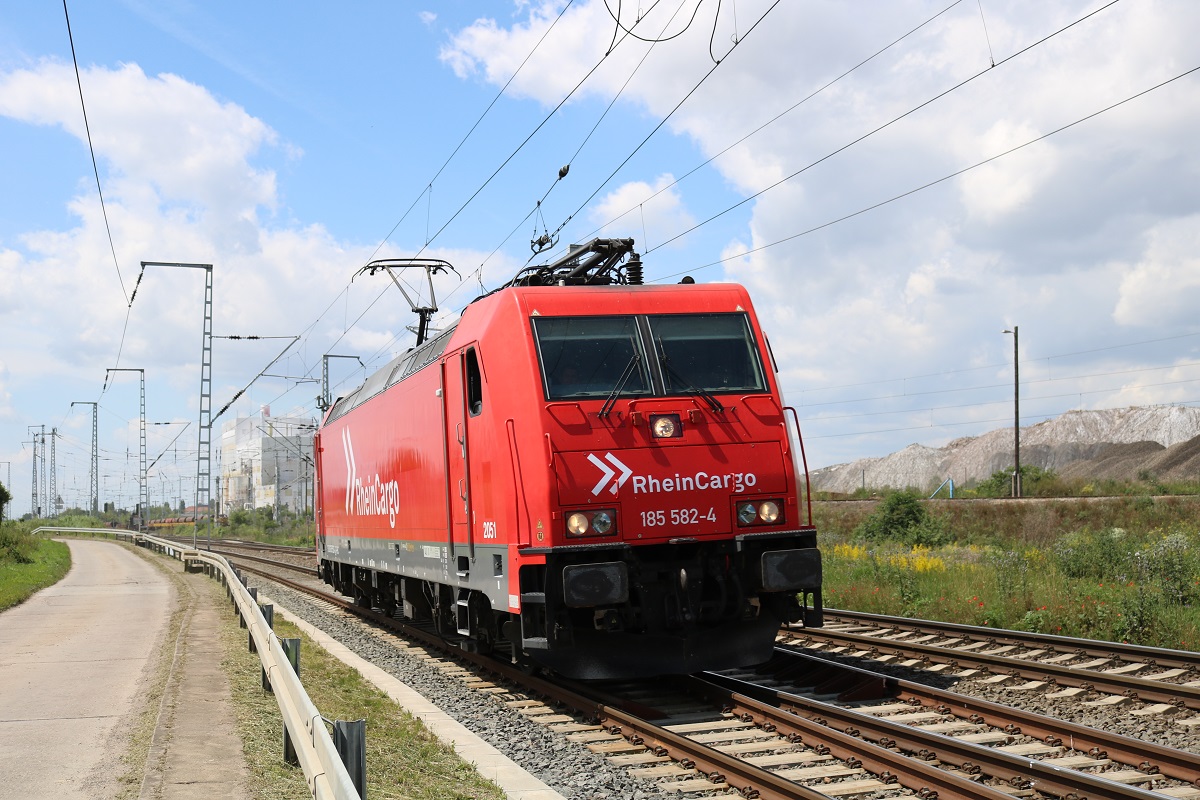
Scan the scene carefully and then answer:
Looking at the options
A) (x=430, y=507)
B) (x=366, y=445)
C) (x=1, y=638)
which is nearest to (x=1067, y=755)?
(x=430, y=507)

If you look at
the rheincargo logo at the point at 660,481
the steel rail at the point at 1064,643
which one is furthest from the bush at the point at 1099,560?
the rheincargo logo at the point at 660,481

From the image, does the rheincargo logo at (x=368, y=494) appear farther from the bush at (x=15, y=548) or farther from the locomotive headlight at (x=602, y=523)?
the bush at (x=15, y=548)

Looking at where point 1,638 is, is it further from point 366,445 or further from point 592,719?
point 592,719

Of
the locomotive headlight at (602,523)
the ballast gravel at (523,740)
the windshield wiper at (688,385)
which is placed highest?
the windshield wiper at (688,385)

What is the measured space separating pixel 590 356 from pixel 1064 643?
19.1 feet

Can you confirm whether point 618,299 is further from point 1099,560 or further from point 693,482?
point 1099,560

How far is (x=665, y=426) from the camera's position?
33.2ft

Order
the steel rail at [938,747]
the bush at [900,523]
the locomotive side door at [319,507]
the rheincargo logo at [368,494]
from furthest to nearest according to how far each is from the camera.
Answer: the bush at [900,523]
the locomotive side door at [319,507]
the rheincargo logo at [368,494]
the steel rail at [938,747]

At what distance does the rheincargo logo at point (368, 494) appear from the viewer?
50.6 ft

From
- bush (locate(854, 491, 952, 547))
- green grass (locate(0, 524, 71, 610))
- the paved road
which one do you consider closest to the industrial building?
green grass (locate(0, 524, 71, 610))

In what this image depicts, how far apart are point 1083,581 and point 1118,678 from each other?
6841mm

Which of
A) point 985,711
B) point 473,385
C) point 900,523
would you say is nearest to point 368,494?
point 473,385

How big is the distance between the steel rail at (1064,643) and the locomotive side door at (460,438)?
3552mm

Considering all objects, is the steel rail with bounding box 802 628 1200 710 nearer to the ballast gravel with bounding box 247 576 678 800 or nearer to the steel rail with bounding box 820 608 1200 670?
the steel rail with bounding box 820 608 1200 670
